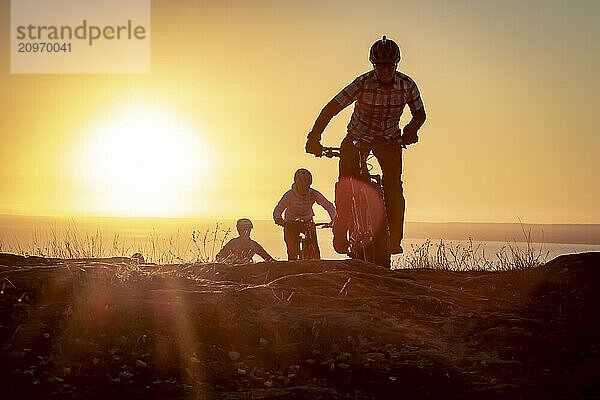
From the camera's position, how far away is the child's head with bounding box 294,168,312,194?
13109 mm

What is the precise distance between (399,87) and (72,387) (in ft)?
17.1

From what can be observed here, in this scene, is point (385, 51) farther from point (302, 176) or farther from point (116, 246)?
point (116, 246)

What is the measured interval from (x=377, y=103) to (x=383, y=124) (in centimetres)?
28

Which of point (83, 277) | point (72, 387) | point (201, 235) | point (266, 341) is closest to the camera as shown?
point (72, 387)

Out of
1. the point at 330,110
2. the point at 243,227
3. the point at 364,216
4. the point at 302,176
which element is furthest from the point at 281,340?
the point at 243,227

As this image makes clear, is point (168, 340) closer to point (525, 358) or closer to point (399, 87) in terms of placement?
point (525, 358)

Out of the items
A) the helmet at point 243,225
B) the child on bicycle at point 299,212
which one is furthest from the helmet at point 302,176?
the helmet at point 243,225

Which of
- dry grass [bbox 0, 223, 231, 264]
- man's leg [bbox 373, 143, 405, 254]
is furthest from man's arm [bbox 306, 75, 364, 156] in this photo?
dry grass [bbox 0, 223, 231, 264]

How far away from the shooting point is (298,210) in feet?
43.0

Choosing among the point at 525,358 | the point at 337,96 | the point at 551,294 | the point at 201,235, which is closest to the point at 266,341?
the point at 525,358

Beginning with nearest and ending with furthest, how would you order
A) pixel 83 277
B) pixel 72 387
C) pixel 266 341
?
pixel 72 387 → pixel 266 341 → pixel 83 277

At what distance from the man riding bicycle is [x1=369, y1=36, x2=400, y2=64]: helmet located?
0.10 metres

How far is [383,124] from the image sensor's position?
8.88 metres

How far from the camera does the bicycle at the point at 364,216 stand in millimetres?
8828
